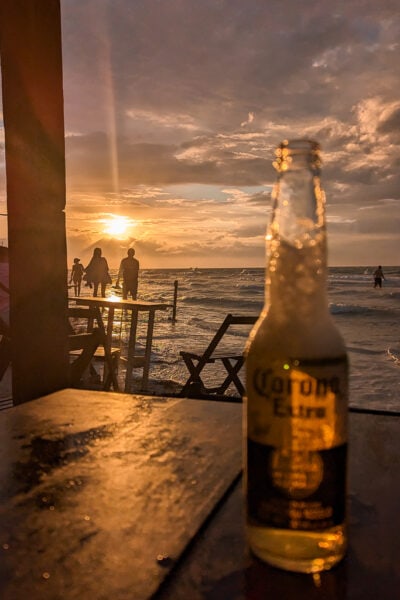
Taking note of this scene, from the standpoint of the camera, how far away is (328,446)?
75cm

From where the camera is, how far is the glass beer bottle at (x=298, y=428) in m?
0.74

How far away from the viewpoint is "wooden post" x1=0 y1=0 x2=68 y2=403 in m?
2.88

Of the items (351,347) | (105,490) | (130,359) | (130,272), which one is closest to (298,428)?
(105,490)

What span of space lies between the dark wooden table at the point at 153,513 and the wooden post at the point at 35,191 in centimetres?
156

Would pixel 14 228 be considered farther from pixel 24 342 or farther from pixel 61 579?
pixel 61 579

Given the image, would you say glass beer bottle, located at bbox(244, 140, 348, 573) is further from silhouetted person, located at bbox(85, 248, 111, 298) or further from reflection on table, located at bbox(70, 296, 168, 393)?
silhouetted person, located at bbox(85, 248, 111, 298)

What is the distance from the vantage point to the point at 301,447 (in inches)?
29.3

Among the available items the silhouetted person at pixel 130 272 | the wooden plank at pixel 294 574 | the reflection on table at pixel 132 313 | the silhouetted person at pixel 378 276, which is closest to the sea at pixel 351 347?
the wooden plank at pixel 294 574

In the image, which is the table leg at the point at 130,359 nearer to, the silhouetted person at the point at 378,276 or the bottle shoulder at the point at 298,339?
the bottle shoulder at the point at 298,339

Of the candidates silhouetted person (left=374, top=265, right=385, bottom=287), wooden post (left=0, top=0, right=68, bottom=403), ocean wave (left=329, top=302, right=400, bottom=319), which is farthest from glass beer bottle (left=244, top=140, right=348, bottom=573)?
silhouetted person (left=374, top=265, right=385, bottom=287)

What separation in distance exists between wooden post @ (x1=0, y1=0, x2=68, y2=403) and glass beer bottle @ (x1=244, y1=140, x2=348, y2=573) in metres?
2.41

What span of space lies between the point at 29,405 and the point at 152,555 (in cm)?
102

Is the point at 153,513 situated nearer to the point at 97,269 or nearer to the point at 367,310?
the point at 97,269

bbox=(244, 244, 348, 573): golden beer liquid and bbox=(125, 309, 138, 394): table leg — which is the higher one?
bbox=(244, 244, 348, 573): golden beer liquid
